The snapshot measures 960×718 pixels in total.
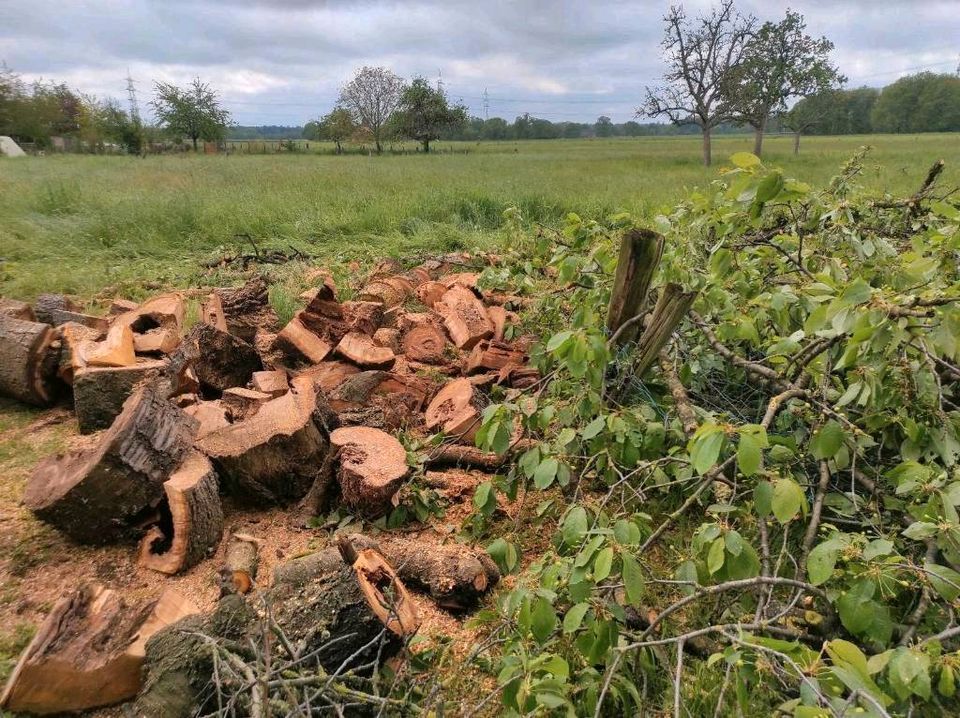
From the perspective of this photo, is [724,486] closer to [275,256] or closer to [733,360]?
[733,360]

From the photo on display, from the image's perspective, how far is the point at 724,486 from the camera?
69.7 inches

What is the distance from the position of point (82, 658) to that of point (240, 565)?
602 millimetres

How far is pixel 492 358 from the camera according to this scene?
141 inches

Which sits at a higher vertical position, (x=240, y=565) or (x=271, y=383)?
(x=271, y=383)

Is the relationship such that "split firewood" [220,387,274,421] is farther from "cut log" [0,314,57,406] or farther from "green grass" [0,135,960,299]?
"green grass" [0,135,960,299]

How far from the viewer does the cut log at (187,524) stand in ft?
6.83

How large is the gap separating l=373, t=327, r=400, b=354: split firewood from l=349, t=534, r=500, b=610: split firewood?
6.24ft

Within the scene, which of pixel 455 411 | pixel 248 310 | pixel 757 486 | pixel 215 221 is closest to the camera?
pixel 757 486

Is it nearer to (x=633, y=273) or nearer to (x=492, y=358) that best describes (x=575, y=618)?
(x=633, y=273)

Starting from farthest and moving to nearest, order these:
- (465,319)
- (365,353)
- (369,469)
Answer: (465,319) → (365,353) → (369,469)

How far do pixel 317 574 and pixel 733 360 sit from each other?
1.58 metres

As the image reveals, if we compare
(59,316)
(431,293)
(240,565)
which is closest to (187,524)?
(240,565)

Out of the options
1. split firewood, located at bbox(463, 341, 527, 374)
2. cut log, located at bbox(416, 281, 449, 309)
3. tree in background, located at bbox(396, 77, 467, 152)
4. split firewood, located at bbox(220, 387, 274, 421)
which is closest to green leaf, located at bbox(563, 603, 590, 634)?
split firewood, located at bbox(220, 387, 274, 421)

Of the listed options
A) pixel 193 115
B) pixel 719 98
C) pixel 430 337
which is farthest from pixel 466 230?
pixel 193 115
